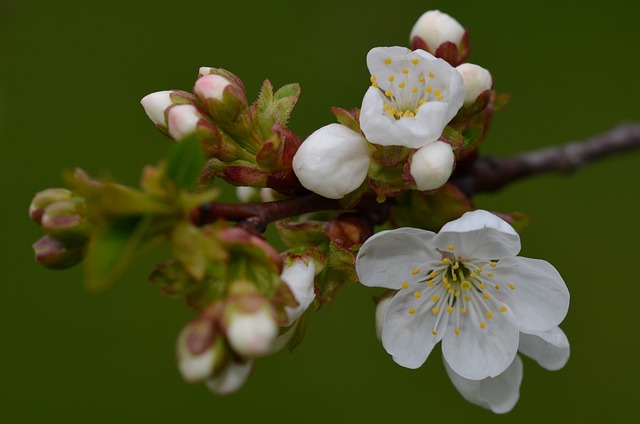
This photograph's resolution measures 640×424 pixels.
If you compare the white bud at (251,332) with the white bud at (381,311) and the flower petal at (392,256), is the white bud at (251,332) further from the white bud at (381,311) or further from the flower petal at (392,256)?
the white bud at (381,311)

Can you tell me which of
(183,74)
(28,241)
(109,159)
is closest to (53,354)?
(28,241)

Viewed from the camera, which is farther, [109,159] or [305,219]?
[109,159]

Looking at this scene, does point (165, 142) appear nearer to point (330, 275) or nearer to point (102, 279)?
point (330, 275)

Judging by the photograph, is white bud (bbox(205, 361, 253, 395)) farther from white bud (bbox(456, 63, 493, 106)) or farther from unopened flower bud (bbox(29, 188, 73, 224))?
white bud (bbox(456, 63, 493, 106))

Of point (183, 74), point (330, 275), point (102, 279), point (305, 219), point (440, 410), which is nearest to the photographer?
point (102, 279)

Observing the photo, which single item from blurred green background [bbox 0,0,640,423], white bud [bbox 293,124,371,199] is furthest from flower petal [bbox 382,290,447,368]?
blurred green background [bbox 0,0,640,423]

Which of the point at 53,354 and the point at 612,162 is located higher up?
the point at 53,354

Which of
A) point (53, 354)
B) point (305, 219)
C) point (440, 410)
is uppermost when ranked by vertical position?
point (305, 219)

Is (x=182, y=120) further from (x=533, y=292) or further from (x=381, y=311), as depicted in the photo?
(x=533, y=292)

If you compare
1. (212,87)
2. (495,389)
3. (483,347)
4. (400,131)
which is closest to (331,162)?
(400,131)
